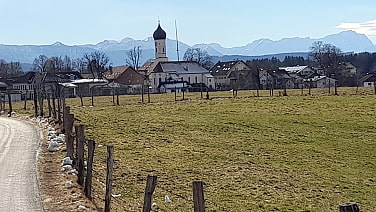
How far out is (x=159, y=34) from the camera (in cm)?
15038

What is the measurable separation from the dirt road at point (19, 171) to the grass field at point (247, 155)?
2.05 meters

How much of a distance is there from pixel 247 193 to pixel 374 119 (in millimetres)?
20889

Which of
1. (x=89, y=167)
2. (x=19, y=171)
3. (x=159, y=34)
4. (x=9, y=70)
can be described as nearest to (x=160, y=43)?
(x=159, y=34)

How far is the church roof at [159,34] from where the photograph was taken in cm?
14962

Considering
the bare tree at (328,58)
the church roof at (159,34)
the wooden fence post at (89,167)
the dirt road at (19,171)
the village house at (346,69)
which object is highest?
the church roof at (159,34)

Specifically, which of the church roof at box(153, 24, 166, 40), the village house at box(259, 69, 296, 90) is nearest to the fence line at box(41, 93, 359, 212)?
the village house at box(259, 69, 296, 90)

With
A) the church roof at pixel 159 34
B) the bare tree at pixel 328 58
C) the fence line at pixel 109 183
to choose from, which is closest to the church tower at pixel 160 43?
the church roof at pixel 159 34

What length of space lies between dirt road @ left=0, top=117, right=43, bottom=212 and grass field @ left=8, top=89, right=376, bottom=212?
2.05 metres

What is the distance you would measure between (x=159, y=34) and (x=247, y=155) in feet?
424

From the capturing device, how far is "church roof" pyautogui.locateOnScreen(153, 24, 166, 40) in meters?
150

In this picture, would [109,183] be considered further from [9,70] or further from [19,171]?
[9,70]

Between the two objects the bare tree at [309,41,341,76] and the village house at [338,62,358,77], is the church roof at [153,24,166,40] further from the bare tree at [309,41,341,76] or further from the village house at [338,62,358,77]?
the village house at [338,62,358,77]

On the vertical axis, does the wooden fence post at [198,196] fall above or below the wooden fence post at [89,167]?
above

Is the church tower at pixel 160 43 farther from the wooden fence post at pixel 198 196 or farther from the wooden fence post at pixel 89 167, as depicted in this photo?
the wooden fence post at pixel 198 196
